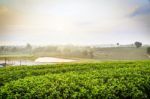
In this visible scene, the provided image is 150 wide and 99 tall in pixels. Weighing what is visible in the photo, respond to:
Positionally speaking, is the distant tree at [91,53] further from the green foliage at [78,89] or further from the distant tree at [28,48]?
the green foliage at [78,89]

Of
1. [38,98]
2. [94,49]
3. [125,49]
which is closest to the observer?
[38,98]

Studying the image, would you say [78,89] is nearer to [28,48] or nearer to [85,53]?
[28,48]

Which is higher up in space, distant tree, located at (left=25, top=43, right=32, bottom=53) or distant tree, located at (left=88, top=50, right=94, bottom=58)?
distant tree, located at (left=25, top=43, right=32, bottom=53)

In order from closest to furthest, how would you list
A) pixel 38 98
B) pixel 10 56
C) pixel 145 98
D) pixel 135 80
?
pixel 38 98
pixel 145 98
pixel 135 80
pixel 10 56

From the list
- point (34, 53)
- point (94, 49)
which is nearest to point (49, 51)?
point (34, 53)

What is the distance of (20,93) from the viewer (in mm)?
4012

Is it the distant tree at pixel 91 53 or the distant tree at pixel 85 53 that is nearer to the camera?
the distant tree at pixel 85 53

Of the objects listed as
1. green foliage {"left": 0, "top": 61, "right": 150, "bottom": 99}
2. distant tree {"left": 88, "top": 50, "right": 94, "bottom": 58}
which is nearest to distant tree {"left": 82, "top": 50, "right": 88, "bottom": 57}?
distant tree {"left": 88, "top": 50, "right": 94, "bottom": 58}

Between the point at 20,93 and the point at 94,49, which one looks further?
the point at 94,49

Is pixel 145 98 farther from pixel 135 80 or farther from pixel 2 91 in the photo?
pixel 2 91

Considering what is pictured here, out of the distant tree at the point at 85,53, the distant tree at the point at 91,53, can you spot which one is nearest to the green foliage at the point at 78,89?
the distant tree at the point at 85,53

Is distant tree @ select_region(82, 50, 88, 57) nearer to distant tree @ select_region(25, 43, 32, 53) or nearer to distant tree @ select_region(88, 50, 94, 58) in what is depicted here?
distant tree @ select_region(88, 50, 94, 58)

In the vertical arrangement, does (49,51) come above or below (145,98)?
above

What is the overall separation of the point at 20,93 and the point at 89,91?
3.80 feet
